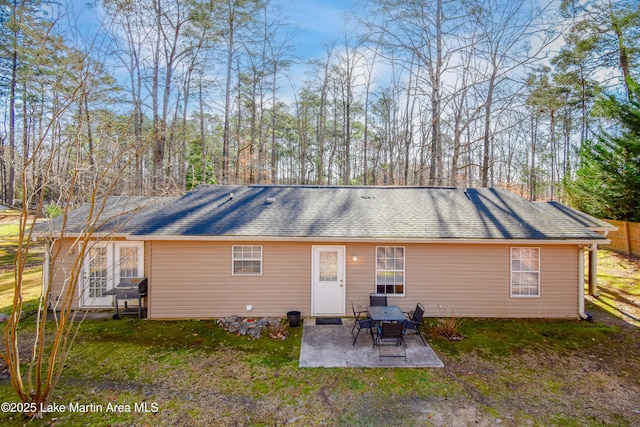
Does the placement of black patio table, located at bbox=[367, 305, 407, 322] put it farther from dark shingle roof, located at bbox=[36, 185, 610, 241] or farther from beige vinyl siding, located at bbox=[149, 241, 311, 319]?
beige vinyl siding, located at bbox=[149, 241, 311, 319]

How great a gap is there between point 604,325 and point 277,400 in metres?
9.04

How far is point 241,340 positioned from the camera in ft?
22.8

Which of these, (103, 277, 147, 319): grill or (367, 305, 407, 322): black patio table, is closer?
(367, 305, 407, 322): black patio table

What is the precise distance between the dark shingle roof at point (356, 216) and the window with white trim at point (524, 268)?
2.19 feet

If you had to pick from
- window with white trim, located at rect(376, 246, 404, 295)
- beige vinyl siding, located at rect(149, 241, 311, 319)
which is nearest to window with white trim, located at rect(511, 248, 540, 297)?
window with white trim, located at rect(376, 246, 404, 295)

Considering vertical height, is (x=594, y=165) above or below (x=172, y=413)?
above

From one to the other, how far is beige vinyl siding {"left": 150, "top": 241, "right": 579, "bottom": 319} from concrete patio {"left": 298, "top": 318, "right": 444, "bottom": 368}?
1.16 meters

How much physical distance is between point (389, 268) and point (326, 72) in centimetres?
1839

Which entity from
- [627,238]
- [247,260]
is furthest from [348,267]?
[627,238]

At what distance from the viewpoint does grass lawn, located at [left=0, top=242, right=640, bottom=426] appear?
14.5ft

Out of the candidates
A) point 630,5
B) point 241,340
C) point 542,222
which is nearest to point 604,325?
point 542,222

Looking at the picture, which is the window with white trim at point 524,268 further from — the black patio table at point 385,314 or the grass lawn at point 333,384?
the black patio table at point 385,314

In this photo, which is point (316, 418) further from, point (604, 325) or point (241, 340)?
point (604, 325)

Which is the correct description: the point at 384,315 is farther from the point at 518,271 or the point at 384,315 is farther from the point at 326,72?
the point at 326,72
